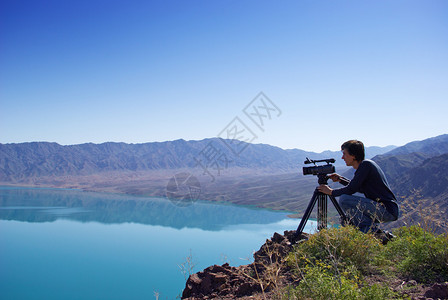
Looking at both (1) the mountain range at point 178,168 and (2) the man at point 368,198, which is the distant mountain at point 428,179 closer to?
(1) the mountain range at point 178,168

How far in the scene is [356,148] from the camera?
3.19 meters

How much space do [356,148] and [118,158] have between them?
183629mm

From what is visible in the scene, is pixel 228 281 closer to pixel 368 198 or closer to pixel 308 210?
pixel 308 210

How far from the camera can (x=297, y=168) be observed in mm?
159750

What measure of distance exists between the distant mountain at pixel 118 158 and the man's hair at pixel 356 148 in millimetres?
133066

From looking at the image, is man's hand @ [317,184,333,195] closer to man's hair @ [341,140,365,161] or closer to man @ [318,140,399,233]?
man @ [318,140,399,233]

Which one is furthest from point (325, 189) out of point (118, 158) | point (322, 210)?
point (118, 158)

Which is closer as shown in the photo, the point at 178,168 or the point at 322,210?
the point at 322,210

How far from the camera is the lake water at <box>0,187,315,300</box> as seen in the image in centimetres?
2316

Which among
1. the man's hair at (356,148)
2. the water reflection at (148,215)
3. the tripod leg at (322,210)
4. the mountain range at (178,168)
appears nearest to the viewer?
the tripod leg at (322,210)

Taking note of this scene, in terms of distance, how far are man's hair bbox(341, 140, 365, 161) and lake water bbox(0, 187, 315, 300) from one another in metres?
8.15

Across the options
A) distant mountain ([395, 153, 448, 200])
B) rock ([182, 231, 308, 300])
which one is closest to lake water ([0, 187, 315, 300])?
rock ([182, 231, 308, 300])

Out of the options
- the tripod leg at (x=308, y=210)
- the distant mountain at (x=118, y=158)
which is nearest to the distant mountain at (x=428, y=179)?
the tripod leg at (x=308, y=210)

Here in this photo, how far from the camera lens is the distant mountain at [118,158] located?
477 feet
